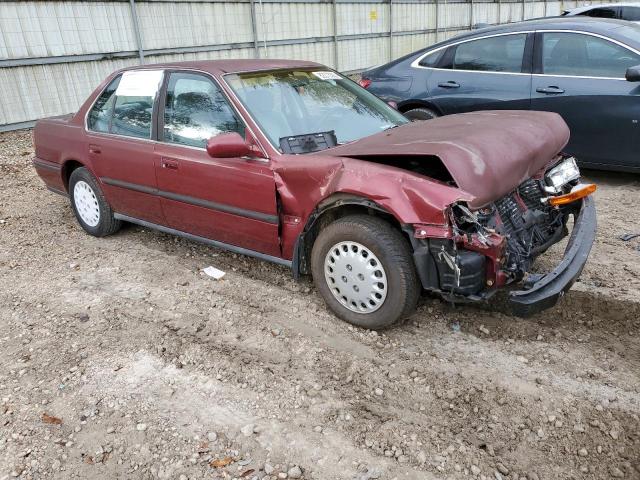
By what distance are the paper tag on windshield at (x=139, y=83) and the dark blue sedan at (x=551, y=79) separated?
3177mm

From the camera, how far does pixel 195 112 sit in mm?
4027

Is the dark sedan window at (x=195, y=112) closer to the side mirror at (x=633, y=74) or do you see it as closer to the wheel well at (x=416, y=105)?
the wheel well at (x=416, y=105)

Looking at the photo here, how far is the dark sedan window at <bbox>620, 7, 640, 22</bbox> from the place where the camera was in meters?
9.94

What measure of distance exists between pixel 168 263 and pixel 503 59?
4.18 metres

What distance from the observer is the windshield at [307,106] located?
3723 mm

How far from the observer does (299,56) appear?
530 inches

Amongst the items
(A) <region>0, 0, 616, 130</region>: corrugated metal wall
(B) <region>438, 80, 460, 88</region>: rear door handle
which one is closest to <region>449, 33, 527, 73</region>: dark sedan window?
(B) <region>438, 80, 460, 88</region>: rear door handle

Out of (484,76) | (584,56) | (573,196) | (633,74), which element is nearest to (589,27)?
(584,56)

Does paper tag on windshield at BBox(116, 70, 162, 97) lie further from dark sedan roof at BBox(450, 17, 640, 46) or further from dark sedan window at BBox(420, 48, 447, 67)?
dark sedan roof at BBox(450, 17, 640, 46)

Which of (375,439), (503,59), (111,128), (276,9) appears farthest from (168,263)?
(276,9)

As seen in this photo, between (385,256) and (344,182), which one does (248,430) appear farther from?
(344,182)

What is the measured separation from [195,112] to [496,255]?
7.81 feet

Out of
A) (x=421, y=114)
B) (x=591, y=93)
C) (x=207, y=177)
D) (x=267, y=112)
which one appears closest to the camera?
(x=267, y=112)

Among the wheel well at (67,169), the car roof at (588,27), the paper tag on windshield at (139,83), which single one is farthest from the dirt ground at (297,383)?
the car roof at (588,27)
